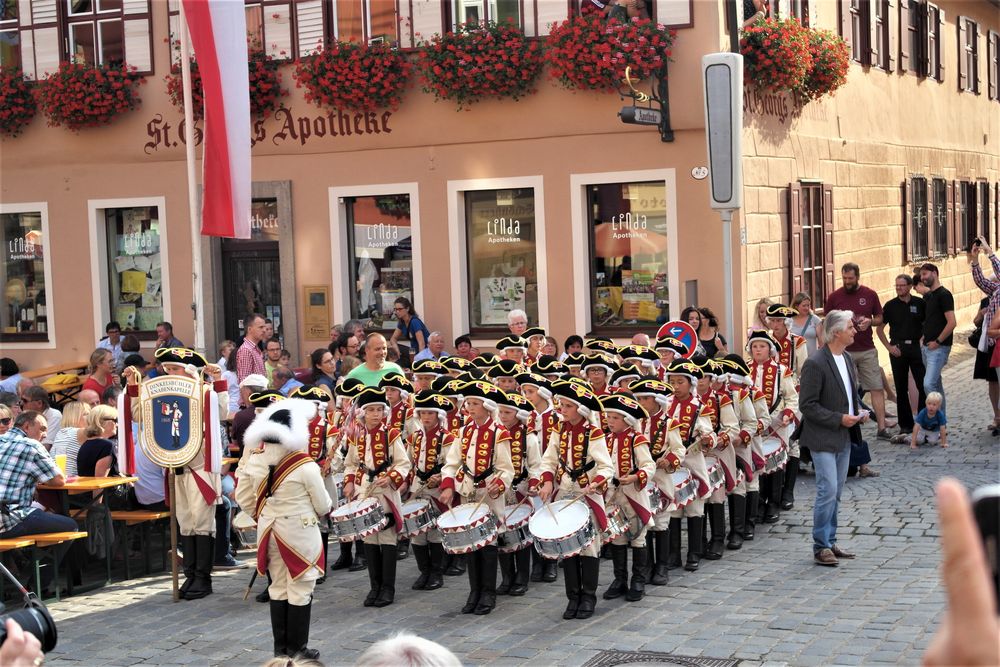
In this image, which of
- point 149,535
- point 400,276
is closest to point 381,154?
point 400,276

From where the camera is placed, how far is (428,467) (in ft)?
34.3

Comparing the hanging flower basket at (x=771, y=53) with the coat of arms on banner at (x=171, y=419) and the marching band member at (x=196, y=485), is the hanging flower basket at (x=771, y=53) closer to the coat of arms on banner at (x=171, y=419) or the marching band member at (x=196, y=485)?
the marching band member at (x=196, y=485)

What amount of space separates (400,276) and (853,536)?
8.99 meters

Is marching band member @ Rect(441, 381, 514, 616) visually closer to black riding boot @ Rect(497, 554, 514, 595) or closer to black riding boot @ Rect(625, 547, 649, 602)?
black riding boot @ Rect(497, 554, 514, 595)

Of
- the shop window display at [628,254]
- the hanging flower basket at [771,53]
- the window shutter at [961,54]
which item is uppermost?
the window shutter at [961,54]

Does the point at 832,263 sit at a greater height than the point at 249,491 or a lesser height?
greater

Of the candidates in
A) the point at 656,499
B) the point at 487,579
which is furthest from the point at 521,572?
the point at 656,499

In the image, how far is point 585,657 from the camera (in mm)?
8156

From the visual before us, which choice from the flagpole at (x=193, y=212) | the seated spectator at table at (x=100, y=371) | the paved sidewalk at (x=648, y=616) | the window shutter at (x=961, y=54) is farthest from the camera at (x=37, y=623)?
the window shutter at (x=961, y=54)

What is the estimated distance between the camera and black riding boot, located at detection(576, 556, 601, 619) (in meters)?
9.29

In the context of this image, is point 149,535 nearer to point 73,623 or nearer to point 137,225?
point 73,623

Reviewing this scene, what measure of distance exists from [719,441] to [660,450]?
91 centimetres

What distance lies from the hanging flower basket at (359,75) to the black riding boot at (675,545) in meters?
9.06

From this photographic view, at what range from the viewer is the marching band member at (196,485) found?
10.6 m
